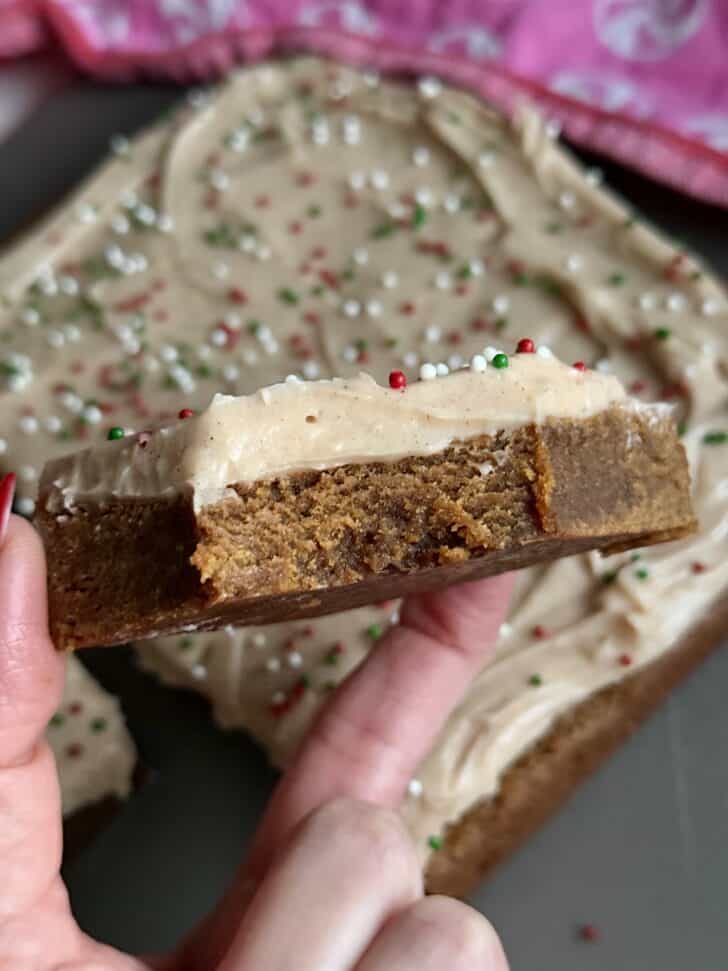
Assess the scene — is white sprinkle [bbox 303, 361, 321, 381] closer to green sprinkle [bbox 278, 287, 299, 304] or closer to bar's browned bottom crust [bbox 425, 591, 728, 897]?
green sprinkle [bbox 278, 287, 299, 304]

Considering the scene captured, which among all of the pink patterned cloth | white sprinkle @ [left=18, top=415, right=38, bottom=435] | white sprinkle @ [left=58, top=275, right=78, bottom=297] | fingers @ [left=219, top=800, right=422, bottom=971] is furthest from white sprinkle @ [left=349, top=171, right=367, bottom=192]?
fingers @ [left=219, top=800, right=422, bottom=971]

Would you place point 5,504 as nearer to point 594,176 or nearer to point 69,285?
point 69,285

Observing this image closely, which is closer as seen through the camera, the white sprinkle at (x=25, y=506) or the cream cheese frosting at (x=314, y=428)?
the cream cheese frosting at (x=314, y=428)

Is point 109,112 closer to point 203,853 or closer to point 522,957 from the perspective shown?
point 203,853

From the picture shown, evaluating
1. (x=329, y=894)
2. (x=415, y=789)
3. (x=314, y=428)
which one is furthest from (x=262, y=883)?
(x=314, y=428)

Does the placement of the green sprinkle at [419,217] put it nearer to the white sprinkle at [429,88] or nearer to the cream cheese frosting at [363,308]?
the cream cheese frosting at [363,308]

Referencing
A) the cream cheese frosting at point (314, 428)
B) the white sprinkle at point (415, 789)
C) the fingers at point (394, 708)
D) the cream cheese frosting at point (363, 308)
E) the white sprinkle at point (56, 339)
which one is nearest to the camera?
the cream cheese frosting at point (314, 428)

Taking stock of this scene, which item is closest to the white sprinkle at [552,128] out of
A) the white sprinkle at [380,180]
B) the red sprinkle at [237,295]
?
the white sprinkle at [380,180]
